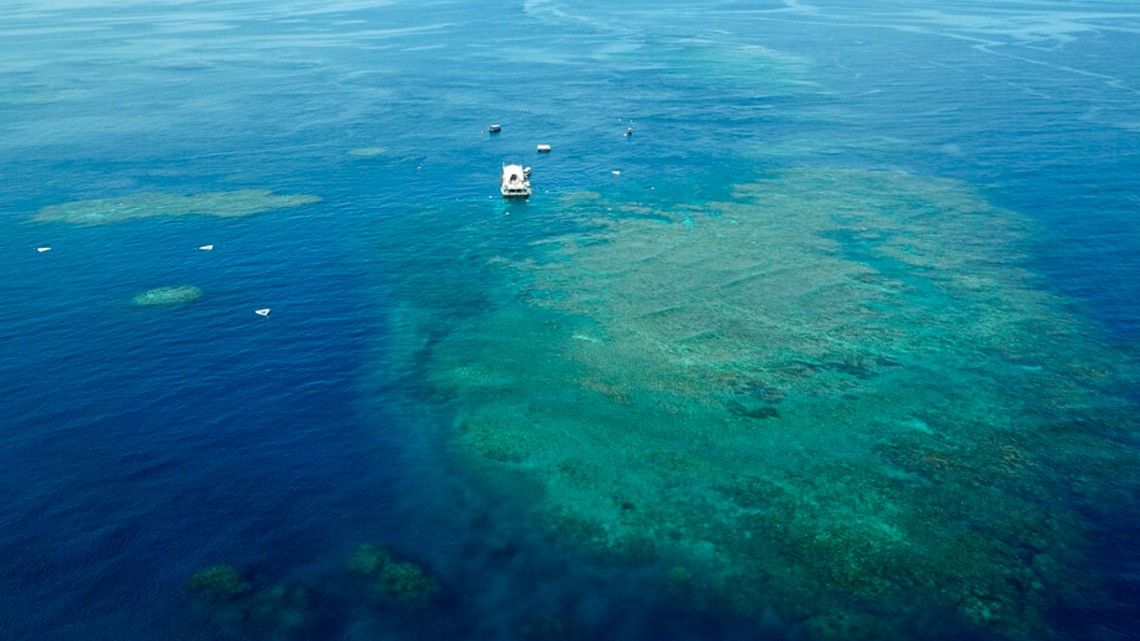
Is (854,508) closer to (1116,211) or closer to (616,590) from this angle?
(616,590)

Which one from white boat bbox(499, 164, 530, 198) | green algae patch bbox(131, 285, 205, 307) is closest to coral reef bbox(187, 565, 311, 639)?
green algae patch bbox(131, 285, 205, 307)

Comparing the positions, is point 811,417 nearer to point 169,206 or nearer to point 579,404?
point 579,404

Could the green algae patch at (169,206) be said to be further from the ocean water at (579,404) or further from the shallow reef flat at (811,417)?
the shallow reef flat at (811,417)

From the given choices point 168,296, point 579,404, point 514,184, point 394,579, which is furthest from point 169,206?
point 394,579

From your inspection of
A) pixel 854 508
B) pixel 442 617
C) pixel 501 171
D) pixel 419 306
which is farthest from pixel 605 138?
pixel 442 617

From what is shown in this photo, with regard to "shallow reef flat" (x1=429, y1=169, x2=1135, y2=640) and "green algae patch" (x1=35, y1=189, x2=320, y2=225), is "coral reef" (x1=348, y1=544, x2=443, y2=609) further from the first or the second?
"green algae patch" (x1=35, y1=189, x2=320, y2=225)
